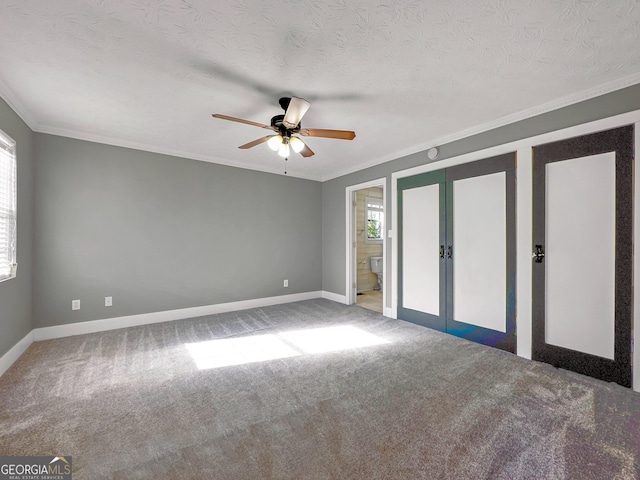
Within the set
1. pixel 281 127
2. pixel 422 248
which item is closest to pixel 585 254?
pixel 422 248

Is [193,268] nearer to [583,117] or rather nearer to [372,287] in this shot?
[372,287]

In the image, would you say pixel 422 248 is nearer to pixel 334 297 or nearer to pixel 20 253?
pixel 334 297

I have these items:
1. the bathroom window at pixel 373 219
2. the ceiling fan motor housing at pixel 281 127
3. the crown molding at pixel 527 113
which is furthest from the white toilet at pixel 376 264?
the ceiling fan motor housing at pixel 281 127

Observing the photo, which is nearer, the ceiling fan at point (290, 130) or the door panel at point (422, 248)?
the ceiling fan at point (290, 130)

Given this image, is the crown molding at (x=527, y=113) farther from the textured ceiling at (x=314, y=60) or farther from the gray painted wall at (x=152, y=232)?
the gray painted wall at (x=152, y=232)

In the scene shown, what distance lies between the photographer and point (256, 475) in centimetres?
139

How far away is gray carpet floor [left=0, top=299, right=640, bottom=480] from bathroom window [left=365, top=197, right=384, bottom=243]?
12.2ft

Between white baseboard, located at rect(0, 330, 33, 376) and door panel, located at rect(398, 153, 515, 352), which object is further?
door panel, located at rect(398, 153, 515, 352)

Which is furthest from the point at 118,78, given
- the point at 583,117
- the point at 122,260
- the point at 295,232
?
the point at 583,117

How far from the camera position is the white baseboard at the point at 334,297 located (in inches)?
201

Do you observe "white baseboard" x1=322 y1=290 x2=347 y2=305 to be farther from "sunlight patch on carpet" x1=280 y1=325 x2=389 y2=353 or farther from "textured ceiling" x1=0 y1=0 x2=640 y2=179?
"textured ceiling" x1=0 y1=0 x2=640 y2=179

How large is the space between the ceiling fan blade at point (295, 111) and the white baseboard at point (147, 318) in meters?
3.14

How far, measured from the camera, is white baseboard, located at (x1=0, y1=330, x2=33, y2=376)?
2.46 m

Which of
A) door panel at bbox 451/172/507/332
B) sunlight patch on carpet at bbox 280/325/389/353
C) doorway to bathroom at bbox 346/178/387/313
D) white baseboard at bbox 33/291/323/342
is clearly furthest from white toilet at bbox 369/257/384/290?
door panel at bbox 451/172/507/332
